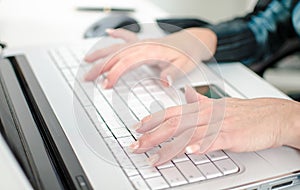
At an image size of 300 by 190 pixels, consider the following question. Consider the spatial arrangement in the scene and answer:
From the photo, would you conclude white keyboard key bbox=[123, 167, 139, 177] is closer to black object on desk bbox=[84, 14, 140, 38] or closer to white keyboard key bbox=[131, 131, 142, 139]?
white keyboard key bbox=[131, 131, 142, 139]

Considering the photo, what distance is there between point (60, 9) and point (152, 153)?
2.30ft

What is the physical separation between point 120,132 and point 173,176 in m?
0.12

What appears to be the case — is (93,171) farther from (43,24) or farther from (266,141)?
(43,24)

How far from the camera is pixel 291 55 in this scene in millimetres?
1160

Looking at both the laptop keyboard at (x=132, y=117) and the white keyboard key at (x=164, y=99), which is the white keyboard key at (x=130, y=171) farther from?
the white keyboard key at (x=164, y=99)

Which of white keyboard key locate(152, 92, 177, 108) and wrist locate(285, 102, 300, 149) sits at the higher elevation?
white keyboard key locate(152, 92, 177, 108)

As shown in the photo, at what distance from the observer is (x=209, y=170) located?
0.63m

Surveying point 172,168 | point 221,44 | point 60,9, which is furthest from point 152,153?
point 60,9

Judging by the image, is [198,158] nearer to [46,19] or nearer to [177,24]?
[177,24]

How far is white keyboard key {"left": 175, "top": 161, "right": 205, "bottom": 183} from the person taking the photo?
2.03 ft

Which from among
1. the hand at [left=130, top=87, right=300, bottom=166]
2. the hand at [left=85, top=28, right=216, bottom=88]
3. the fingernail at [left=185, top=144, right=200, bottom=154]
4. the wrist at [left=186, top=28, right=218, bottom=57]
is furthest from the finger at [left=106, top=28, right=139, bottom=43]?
the fingernail at [left=185, top=144, right=200, bottom=154]

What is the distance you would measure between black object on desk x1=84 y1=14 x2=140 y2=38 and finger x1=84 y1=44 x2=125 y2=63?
15 cm

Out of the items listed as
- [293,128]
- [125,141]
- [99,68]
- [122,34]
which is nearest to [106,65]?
[99,68]

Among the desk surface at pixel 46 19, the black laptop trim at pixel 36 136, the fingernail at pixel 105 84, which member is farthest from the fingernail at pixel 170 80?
the desk surface at pixel 46 19
